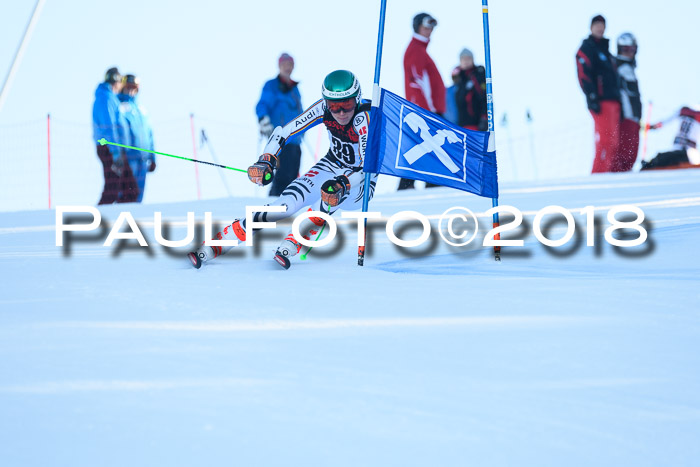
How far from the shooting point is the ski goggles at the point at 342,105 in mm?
5750

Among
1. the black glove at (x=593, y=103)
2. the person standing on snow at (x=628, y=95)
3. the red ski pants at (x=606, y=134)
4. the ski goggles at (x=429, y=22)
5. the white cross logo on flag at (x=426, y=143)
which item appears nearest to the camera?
the white cross logo on flag at (x=426, y=143)

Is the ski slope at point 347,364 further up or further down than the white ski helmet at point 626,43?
further down

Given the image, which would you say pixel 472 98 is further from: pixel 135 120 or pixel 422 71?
pixel 135 120

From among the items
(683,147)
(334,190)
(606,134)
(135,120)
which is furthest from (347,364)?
(683,147)

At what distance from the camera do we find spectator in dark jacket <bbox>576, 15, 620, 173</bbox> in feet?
35.8

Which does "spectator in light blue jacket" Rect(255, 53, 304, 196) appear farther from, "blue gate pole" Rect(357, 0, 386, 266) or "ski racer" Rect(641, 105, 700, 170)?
"ski racer" Rect(641, 105, 700, 170)

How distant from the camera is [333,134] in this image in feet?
20.1

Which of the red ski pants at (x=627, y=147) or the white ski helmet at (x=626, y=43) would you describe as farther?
the white ski helmet at (x=626, y=43)

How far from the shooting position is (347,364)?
337cm

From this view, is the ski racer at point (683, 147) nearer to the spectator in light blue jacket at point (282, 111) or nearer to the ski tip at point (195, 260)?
the spectator in light blue jacket at point (282, 111)

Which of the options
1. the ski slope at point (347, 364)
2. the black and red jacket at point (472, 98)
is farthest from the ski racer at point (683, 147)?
the ski slope at point (347, 364)

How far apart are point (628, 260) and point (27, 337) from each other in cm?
418

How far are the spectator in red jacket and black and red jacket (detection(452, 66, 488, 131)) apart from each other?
0.33 m

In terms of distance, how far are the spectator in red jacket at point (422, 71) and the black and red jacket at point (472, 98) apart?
335mm
